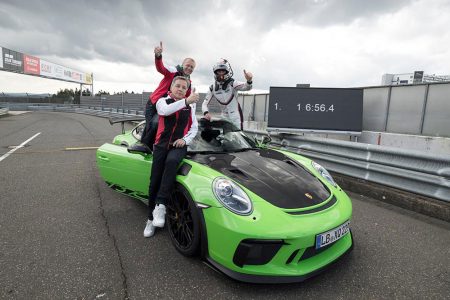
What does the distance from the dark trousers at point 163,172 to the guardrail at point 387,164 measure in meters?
2.86

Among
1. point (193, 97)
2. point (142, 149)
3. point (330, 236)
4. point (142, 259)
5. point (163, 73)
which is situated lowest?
point (142, 259)

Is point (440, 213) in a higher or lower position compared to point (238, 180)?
lower

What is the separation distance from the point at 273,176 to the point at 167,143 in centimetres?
109

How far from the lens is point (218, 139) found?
10.6 feet

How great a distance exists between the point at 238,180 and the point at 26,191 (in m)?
3.57

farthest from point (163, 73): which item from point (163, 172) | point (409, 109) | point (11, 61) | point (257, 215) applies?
point (11, 61)

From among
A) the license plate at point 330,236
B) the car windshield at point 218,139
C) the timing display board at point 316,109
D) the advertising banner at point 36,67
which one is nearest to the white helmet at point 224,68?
the car windshield at point 218,139

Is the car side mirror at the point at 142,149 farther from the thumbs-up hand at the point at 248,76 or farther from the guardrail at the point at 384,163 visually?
the guardrail at the point at 384,163

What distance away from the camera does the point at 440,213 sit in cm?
342

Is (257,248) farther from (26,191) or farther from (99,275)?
(26,191)

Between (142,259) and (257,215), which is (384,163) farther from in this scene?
(142,259)

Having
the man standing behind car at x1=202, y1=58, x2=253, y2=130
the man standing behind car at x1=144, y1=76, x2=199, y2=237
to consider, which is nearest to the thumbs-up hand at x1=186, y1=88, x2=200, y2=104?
the man standing behind car at x1=144, y1=76, x2=199, y2=237

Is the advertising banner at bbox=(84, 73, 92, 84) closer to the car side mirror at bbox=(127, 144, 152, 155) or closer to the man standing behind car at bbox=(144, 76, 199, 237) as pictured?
the car side mirror at bbox=(127, 144, 152, 155)

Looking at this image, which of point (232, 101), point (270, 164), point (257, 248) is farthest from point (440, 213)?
point (232, 101)
